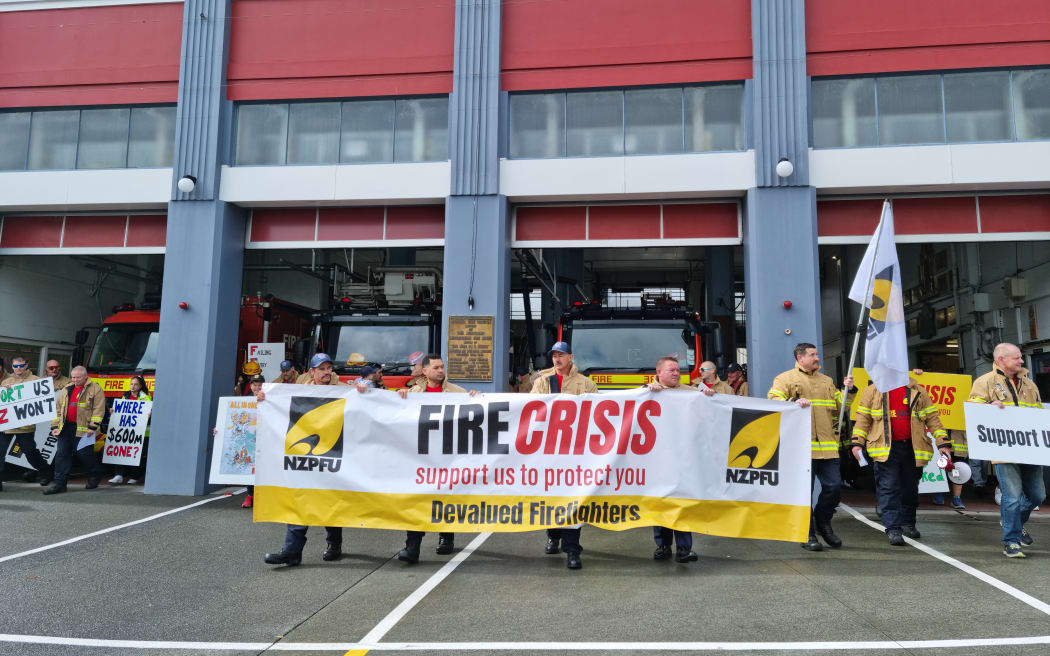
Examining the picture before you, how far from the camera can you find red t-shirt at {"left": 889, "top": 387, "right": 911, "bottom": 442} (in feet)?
24.1

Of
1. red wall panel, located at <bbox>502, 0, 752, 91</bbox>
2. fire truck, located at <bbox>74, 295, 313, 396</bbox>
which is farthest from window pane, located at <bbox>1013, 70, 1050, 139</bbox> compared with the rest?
fire truck, located at <bbox>74, 295, 313, 396</bbox>

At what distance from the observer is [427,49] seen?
1175 centimetres

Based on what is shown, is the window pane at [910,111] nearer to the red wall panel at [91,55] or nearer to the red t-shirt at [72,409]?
the red wall panel at [91,55]

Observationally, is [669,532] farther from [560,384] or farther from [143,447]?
[143,447]

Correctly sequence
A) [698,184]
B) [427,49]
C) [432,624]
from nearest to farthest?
[432,624], [698,184], [427,49]

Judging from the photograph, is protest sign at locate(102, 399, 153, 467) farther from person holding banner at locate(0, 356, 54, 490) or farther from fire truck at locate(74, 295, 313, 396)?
person holding banner at locate(0, 356, 54, 490)

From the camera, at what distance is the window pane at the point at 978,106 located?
10.7m

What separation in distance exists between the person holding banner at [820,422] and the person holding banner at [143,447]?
10.2 metres

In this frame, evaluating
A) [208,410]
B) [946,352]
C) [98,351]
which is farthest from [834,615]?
[946,352]

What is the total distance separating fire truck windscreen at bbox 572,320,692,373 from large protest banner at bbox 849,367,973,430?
2.69 metres

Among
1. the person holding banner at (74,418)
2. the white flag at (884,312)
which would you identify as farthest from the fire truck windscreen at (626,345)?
the person holding banner at (74,418)

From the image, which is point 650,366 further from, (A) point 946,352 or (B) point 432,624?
(A) point 946,352

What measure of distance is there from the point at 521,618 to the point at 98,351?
1125 centimetres

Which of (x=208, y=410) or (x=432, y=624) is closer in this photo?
(x=432, y=624)
